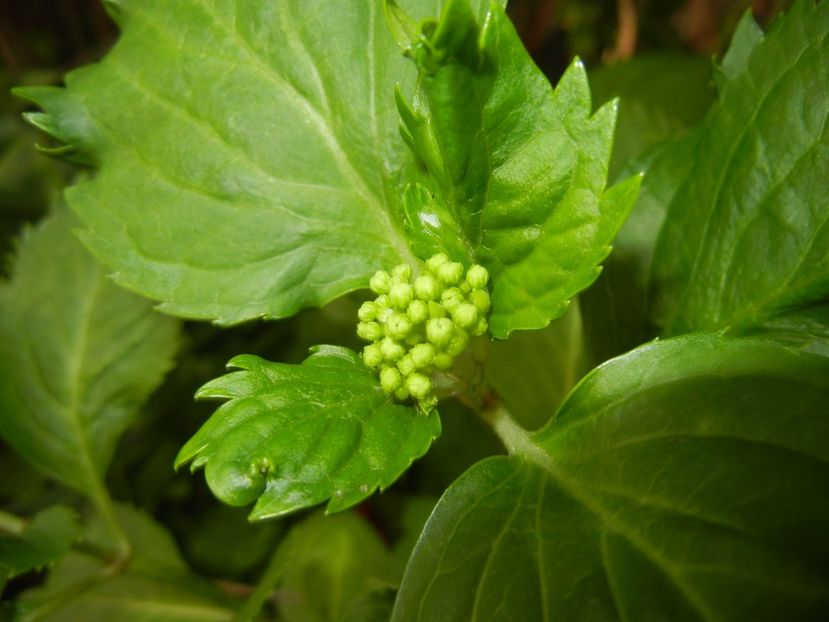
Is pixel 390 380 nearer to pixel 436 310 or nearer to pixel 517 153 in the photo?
pixel 436 310

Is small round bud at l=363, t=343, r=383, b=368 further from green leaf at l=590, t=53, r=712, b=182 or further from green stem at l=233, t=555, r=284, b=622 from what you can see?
green leaf at l=590, t=53, r=712, b=182

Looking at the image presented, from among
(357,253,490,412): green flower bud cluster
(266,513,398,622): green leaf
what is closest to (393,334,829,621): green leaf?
(357,253,490,412): green flower bud cluster

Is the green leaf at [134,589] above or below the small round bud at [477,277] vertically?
below

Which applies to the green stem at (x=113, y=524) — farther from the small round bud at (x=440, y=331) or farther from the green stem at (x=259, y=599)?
the small round bud at (x=440, y=331)

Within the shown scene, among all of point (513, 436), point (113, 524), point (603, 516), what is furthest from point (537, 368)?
point (113, 524)

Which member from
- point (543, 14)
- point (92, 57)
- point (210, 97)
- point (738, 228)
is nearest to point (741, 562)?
point (738, 228)

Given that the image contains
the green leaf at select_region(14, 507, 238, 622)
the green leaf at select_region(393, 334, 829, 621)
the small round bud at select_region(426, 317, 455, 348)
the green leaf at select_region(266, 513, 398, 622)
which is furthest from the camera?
the green leaf at select_region(266, 513, 398, 622)

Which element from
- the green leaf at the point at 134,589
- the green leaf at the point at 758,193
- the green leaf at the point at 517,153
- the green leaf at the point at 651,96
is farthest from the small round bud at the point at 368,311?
the green leaf at the point at 134,589
